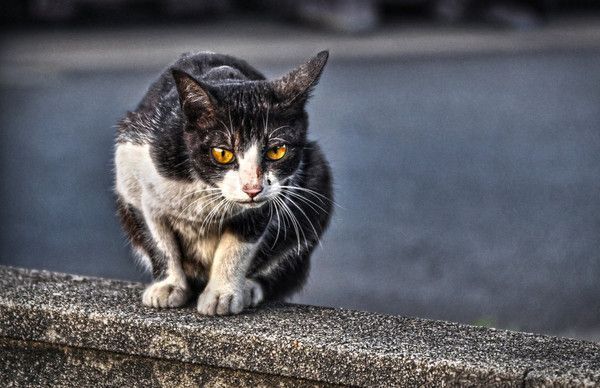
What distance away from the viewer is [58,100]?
9945 mm

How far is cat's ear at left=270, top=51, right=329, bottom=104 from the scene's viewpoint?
2.89 m

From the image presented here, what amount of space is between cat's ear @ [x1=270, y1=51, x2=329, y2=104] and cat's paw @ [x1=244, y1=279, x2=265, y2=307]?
584 mm

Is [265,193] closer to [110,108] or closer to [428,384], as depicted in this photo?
[428,384]

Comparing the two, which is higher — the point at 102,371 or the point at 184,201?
the point at 184,201

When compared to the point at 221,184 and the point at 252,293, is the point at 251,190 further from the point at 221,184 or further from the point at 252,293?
the point at 252,293

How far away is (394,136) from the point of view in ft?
27.5

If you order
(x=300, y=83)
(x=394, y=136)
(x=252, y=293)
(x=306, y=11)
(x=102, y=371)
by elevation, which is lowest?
(x=394, y=136)

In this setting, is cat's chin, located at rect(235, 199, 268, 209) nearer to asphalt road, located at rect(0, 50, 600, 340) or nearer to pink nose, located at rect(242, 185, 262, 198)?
pink nose, located at rect(242, 185, 262, 198)

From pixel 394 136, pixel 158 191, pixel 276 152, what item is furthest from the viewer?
pixel 394 136

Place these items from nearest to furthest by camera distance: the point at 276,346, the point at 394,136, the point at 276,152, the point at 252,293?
the point at 276,346, the point at 276,152, the point at 252,293, the point at 394,136

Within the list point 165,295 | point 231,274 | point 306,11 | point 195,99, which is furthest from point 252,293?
point 306,11

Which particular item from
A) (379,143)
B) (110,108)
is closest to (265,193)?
(379,143)

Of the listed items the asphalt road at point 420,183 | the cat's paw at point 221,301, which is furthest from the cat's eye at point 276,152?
the asphalt road at point 420,183

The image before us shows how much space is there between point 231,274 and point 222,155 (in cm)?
39
